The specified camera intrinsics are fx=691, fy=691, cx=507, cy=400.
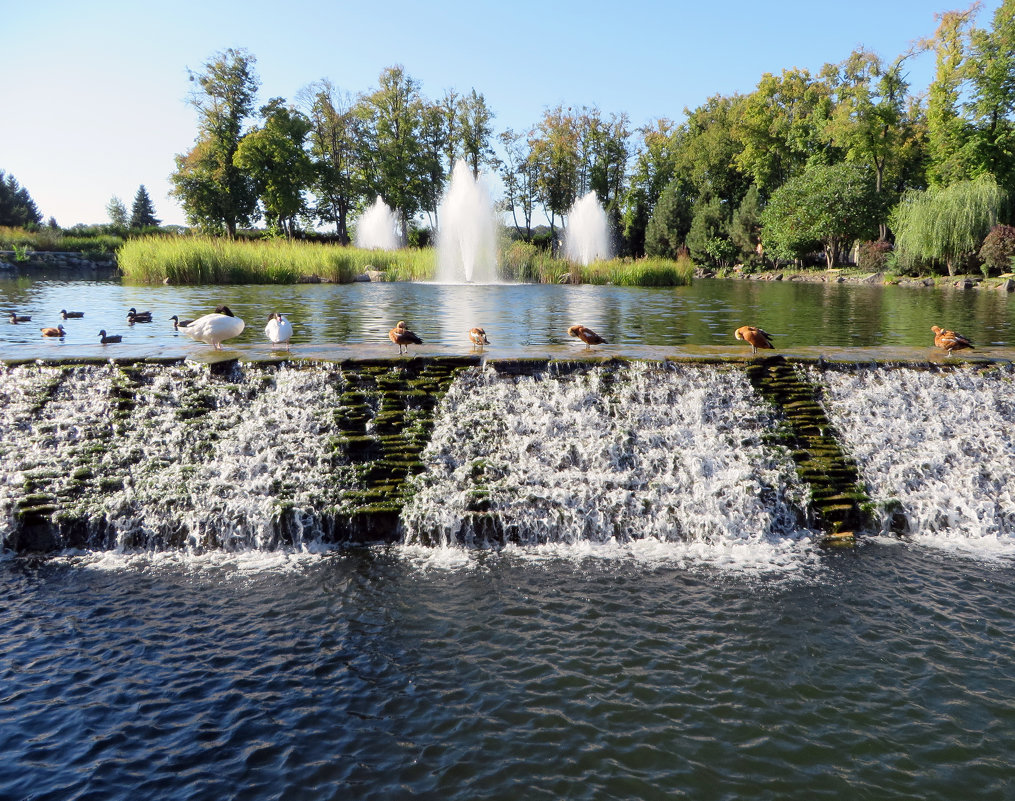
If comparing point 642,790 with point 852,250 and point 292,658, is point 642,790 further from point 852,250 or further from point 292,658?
point 852,250

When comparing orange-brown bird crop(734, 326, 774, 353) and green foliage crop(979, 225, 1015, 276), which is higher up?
green foliage crop(979, 225, 1015, 276)

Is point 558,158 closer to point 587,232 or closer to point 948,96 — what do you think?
point 587,232

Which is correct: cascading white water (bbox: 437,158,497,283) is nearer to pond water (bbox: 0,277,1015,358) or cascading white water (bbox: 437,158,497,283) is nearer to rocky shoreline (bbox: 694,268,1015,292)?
pond water (bbox: 0,277,1015,358)

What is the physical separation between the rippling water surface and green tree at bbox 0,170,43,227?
70.5 metres

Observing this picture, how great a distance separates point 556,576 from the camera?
22.0ft

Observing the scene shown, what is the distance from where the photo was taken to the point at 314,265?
34906 mm

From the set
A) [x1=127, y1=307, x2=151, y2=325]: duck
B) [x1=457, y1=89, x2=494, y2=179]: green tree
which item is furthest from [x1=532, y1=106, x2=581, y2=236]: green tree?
[x1=127, y1=307, x2=151, y2=325]: duck

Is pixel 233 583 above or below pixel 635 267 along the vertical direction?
below

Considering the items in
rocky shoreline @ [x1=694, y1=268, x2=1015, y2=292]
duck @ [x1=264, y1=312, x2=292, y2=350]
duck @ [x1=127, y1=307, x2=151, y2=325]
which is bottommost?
duck @ [x1=264, y1=312, x2=292, y2=350]

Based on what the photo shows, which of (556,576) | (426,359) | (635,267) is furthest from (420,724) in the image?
(635,267)

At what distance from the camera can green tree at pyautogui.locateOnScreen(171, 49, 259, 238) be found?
55719 millimetres

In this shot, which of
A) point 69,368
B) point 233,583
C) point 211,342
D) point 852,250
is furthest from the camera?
point 852,250

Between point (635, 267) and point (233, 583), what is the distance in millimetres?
33039

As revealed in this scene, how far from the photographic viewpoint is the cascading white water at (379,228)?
59719 mm
